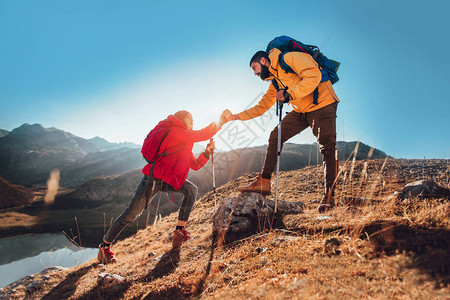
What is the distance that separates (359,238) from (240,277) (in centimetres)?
118

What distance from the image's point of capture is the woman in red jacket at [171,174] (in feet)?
12.6

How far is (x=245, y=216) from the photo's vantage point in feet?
12.2

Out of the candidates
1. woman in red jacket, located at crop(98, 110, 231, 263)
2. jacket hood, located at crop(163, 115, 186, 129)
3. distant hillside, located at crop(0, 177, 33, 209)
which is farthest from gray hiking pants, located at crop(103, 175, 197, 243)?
distant hillside, located at crop(0, 177, 33, 209)

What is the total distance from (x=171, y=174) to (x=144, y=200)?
0.74m

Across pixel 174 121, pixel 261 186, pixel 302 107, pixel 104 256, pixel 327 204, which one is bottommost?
pixel 104 256

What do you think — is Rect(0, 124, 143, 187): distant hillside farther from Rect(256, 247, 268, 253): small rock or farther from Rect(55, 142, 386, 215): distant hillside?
Rect(256, 247, 268, 253): small rock

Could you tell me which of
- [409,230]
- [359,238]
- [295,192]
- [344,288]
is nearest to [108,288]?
[344,288]

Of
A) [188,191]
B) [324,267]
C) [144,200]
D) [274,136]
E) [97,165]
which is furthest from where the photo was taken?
[97,165]

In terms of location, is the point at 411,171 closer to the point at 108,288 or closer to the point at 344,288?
the point at 344,288

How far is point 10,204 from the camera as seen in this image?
42.8 metres

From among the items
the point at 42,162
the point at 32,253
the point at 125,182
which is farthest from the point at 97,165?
the point at 32,253

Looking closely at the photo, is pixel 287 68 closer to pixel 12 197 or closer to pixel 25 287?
pixel 25 287

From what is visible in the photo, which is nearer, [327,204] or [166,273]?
[166,273]

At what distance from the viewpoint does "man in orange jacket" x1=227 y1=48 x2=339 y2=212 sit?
10.5ft
